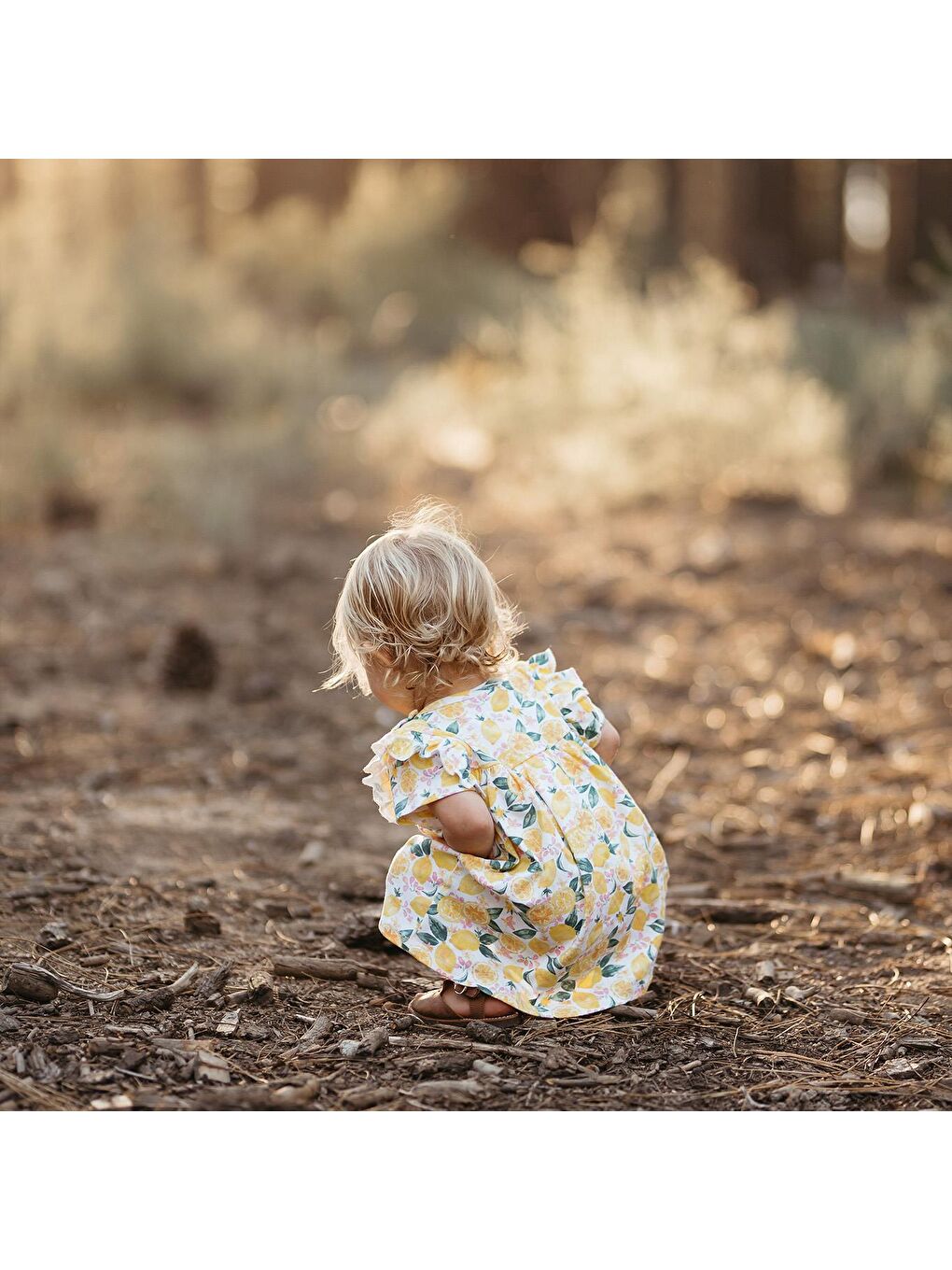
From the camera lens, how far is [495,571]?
5.98m

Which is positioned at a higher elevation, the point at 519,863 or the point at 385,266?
the point at 385,266

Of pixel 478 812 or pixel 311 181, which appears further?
pixel 311 181

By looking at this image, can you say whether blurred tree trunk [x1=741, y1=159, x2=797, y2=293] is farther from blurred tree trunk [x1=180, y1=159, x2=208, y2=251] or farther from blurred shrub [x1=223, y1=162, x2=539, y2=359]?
blurred tree trunk [x1=180, y1=159, x2=208, y2=251]

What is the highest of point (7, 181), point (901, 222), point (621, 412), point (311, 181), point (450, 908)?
point (311, 181)

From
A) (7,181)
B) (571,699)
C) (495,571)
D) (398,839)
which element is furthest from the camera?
(7,181)

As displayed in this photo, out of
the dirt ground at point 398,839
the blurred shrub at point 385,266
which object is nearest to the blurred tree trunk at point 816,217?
the blurred shrub at point 385,266

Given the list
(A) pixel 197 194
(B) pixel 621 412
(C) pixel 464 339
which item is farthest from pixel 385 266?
(B) pixel 621 412

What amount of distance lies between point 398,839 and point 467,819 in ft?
4.05

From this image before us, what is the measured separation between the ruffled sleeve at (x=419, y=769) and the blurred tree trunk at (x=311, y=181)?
1039cm

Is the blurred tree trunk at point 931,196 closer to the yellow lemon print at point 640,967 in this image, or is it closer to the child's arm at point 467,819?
the yellow lemon print at point 640,967

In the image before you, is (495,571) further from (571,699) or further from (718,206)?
(718,206)

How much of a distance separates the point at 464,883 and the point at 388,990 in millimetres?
324

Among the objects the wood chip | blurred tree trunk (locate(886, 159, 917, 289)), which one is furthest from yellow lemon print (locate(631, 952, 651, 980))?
blurred tree trunk (locate(886, 159, 917, 289))

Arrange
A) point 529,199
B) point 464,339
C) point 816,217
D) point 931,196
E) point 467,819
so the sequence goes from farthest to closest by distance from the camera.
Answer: point 816,217 < point 529,199 < point 931,196 < point 464,339 < point 467,819
